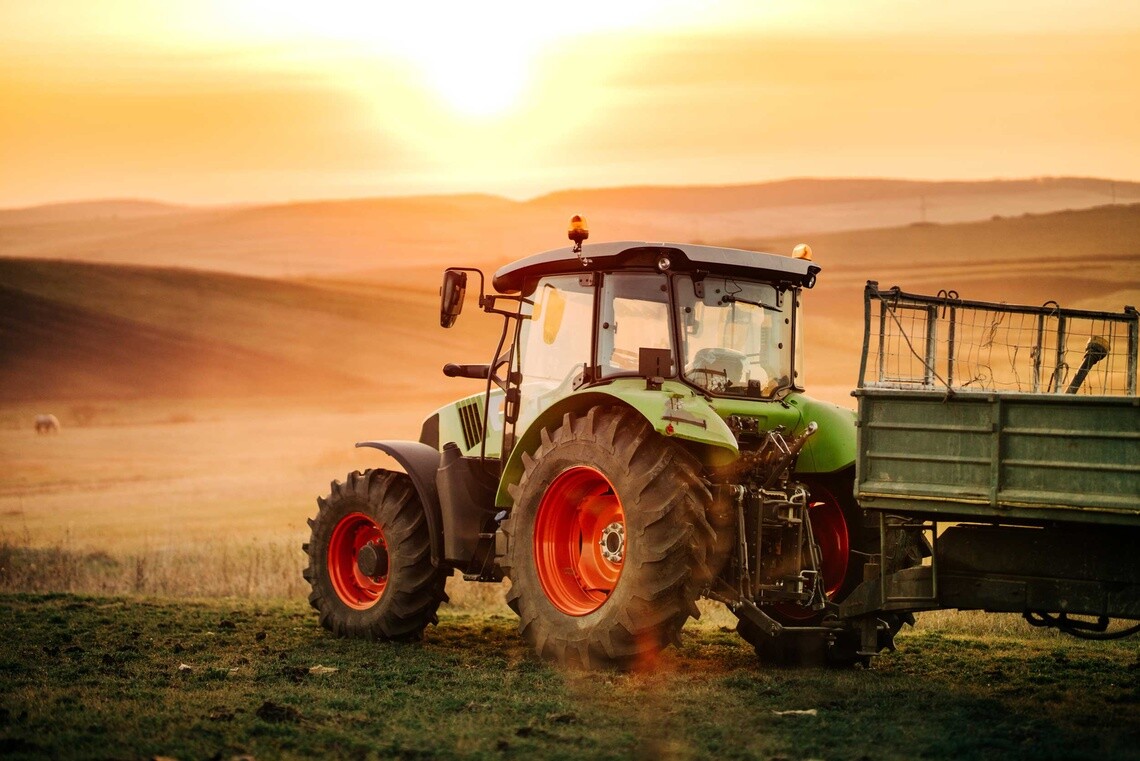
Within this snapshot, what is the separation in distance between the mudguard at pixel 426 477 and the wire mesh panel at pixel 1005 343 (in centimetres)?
347

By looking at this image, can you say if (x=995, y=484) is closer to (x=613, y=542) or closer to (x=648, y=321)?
(x=613, y=542)

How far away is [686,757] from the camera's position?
6.84 metres

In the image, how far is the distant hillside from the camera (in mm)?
56031

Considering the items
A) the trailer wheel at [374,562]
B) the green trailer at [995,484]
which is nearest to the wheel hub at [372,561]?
the trailer wheel at [374,562]

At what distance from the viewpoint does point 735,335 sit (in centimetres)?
991

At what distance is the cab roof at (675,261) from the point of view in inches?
377

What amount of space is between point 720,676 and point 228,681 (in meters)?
3.24

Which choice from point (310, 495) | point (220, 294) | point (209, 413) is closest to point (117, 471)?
point (310, 495)

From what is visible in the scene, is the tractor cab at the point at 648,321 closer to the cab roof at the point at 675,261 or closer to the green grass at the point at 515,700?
the cab roof at the point at 675,261

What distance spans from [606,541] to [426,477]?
2.06m

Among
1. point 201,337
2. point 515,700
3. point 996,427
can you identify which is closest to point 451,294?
point 515,700

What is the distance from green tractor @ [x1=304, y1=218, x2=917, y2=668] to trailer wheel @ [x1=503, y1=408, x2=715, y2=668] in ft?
0.04

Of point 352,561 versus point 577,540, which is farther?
point 352,561

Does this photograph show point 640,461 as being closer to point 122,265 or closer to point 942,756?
point 942,756
